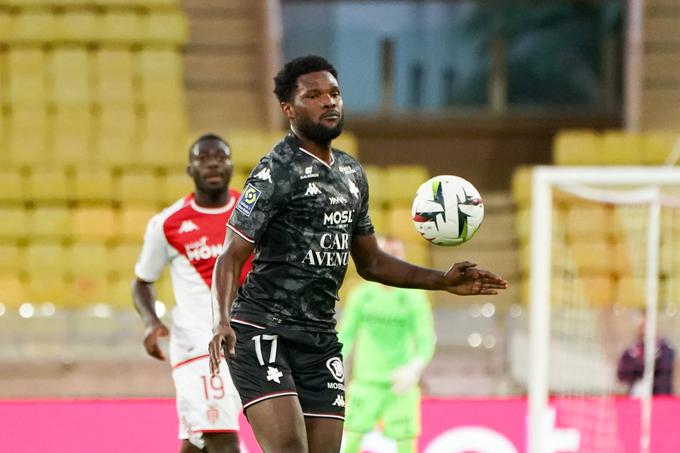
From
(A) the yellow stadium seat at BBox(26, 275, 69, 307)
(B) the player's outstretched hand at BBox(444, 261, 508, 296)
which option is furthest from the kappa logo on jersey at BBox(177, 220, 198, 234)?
(A) the yellow stadium seat at BBox(26, 275, 69, 307)

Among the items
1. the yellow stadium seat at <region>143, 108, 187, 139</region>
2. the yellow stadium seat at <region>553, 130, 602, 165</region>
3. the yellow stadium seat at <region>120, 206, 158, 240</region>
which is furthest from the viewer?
the yellow stadium seat at <region>143, 108, 187, 139</region>

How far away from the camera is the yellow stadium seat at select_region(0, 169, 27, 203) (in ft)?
43.0

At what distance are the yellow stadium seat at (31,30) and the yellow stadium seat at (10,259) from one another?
2453 mm

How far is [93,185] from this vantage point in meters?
13.2

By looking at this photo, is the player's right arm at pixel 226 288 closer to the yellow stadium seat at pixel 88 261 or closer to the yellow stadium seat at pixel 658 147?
the yellow stadium seat at pixel 88 261

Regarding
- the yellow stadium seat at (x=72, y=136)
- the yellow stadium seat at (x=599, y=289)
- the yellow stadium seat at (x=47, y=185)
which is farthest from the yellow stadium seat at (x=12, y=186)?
the yellow stadium seat at (x=599, y=289)

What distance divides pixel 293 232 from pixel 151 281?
1894mm

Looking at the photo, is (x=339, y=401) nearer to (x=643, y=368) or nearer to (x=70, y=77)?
(x=643, y=368)

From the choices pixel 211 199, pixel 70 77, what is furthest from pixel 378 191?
pixel 211 199

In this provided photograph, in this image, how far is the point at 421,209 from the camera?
4.52 m

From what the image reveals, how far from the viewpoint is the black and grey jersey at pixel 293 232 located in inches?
167

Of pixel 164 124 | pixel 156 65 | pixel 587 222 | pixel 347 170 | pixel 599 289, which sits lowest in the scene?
pixel 599 289

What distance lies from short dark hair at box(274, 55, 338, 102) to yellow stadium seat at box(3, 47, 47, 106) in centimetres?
992

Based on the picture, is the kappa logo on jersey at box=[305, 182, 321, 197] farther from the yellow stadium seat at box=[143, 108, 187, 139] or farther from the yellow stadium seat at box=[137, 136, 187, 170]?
the yellow stadium seat at box=[143, 108, 187, 139]
